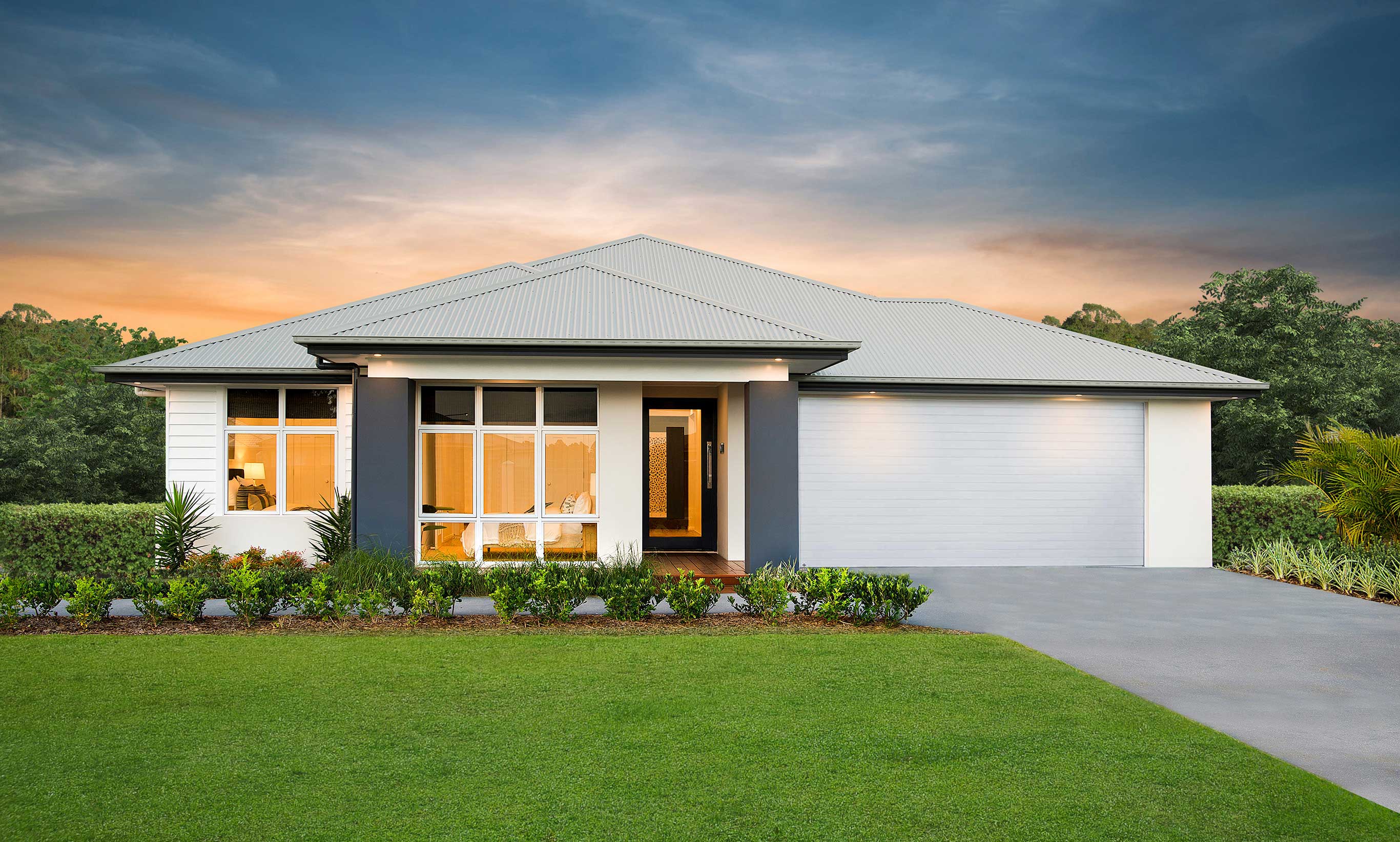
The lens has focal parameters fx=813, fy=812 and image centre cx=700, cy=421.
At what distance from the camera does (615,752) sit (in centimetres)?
488

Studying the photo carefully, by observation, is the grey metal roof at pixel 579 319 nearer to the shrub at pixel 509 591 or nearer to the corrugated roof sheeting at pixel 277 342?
the corrugated roof sheeting at pixel 277 342

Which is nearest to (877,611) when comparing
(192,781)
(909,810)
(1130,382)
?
(909,810)

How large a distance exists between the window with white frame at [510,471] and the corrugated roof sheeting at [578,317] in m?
1.19

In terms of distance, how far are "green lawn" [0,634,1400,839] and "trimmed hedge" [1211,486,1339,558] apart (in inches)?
339

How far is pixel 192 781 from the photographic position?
173 inches

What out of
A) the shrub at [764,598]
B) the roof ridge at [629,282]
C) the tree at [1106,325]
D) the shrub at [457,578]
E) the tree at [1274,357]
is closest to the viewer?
the shrub at [764,598]

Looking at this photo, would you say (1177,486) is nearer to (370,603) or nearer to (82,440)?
(370,603)

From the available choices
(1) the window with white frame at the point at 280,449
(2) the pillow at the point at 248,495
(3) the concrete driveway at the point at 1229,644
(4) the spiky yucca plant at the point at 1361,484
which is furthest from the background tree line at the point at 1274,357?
(2) the pillow at the point at 248,495

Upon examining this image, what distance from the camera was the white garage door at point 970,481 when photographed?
43.2 feet

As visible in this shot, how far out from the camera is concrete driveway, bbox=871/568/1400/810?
5410 mm

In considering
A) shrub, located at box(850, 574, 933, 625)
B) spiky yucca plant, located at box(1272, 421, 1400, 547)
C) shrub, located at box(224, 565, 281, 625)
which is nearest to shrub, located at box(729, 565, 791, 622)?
shrub, located at box(850, 574, 933, 625)

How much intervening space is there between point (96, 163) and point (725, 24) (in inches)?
537

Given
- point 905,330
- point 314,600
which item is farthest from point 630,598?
point 905,330

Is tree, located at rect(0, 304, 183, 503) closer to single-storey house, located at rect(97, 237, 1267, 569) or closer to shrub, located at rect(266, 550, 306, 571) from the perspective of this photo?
single-storey house, located at rect(97, 237, 1267, 569)
